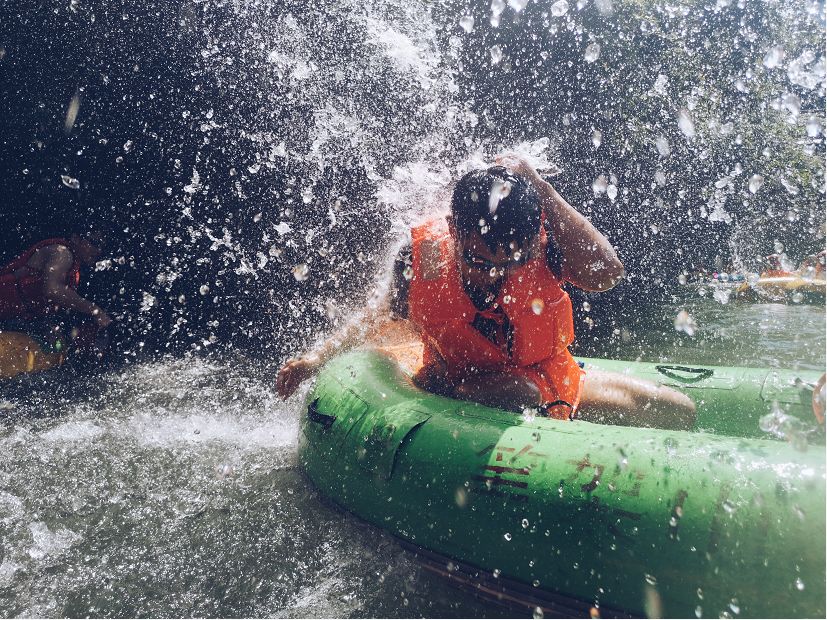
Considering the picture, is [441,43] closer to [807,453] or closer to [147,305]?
[147,305]

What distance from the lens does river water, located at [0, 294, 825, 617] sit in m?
2.10

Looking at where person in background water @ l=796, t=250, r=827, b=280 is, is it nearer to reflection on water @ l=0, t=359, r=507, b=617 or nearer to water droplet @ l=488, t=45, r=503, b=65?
water droplet @ l=488, t=45, r=503, b=65

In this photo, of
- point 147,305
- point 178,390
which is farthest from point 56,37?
point 178,390

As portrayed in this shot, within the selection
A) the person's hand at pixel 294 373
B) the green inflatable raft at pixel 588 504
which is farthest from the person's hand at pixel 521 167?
the person's hand at pixel 294 373

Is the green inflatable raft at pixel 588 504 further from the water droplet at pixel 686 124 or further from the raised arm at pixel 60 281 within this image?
the water droplet at pixel 686 124

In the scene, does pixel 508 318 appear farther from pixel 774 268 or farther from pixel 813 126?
pixel 813 126

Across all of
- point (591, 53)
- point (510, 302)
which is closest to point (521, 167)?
point (510, 302)

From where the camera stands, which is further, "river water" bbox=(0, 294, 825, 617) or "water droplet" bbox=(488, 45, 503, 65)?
"water droplet" bbox=(488, 45, 503, 65)

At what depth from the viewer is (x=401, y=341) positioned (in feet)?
11.4

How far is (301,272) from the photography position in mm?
6734

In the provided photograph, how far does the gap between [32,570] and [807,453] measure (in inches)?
115

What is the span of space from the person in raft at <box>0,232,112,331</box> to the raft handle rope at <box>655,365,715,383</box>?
189 inches

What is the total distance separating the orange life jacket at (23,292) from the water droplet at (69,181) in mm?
1054

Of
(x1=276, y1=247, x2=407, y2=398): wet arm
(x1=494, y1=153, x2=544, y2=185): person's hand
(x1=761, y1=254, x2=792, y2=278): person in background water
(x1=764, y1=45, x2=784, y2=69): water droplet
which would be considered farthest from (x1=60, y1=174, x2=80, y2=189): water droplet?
(x1=764, y1=45, x2=784, y2=69): water droplet
